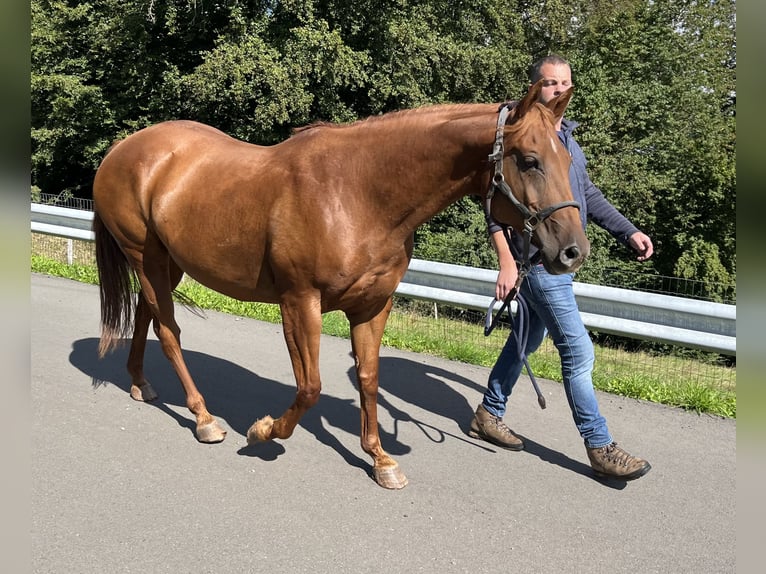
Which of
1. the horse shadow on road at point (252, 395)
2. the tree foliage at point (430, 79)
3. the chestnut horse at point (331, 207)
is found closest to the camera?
the chestnut horse at point (331, 207)

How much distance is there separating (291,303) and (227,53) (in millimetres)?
14235

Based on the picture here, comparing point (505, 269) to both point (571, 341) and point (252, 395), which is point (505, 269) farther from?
point (252, 395)

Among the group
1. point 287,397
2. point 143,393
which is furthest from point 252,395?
point 143,393

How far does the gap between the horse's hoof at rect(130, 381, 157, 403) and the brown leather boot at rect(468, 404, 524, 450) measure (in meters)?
2.29

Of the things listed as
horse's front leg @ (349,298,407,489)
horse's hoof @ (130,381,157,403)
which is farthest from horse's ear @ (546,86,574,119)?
horse's hoof @ (130,381,157,403)

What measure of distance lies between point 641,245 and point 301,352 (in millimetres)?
2002

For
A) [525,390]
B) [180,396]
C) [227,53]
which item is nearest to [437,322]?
[525,390]

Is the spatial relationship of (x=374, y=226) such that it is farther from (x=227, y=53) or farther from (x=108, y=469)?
(x=227, y=53)

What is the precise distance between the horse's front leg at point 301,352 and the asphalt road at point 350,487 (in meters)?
0.28

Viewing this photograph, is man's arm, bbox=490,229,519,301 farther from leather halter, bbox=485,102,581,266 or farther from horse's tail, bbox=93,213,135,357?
horse's tail, bbox=93,213,135,357

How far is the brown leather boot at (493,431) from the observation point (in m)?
4.02

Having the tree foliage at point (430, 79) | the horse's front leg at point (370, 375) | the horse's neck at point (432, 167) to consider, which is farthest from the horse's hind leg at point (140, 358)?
the tree foliage at point (430, 79)

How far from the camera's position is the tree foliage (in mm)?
16344

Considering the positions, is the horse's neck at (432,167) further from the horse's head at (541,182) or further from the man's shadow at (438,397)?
the man's shadow at (438,397)
